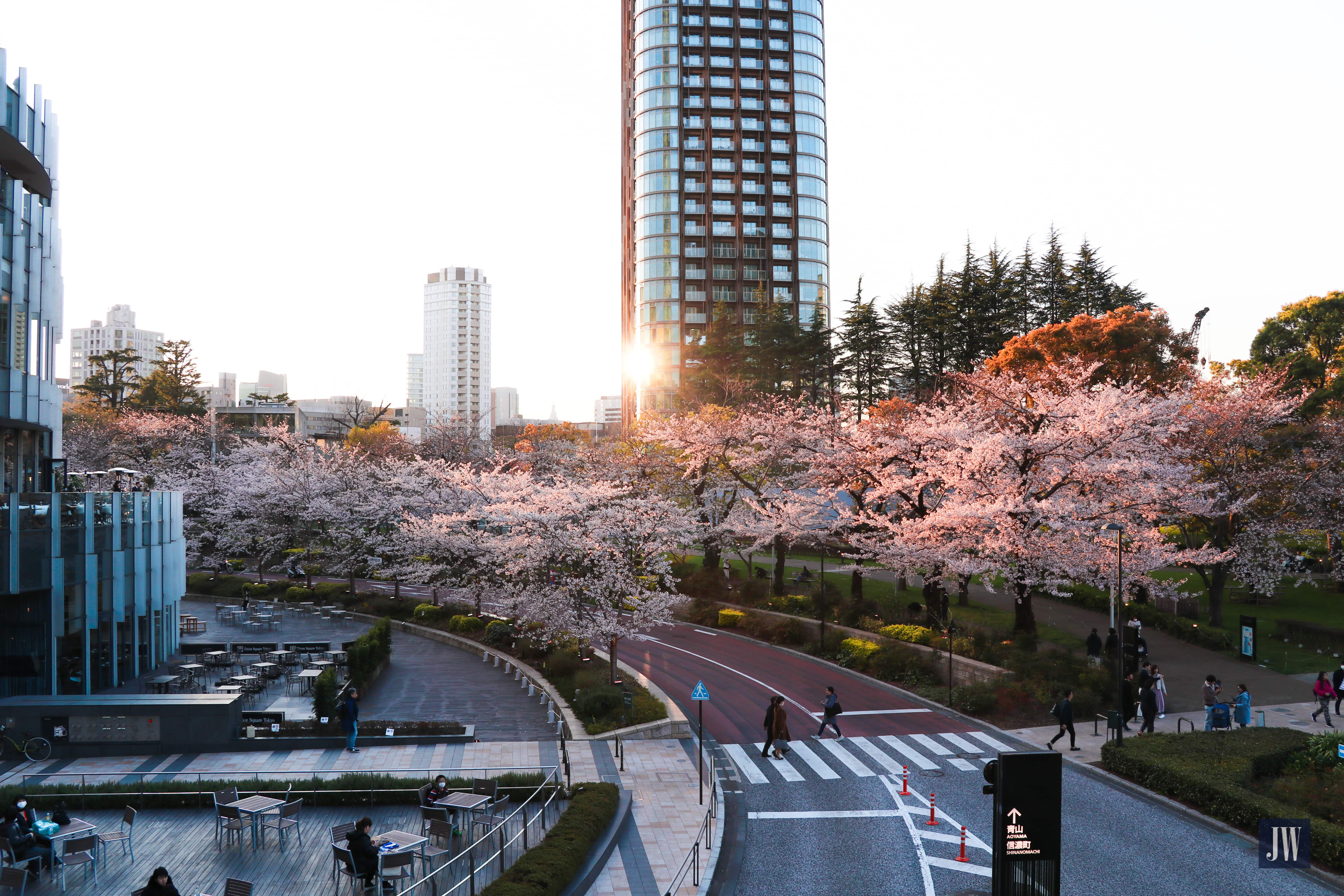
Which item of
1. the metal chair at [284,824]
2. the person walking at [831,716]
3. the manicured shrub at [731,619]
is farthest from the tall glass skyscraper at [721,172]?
the metal chair at [284,824]

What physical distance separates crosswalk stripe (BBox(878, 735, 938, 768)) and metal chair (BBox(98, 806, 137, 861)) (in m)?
17.3

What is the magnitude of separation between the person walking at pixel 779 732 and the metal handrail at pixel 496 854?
6790 millimetres

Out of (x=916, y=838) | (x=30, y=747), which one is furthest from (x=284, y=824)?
(x=916, y=838)

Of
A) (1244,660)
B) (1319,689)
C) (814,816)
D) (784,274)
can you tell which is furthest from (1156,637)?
(784,274)

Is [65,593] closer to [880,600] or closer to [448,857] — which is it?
[448,857]

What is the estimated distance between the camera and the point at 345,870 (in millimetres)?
13539

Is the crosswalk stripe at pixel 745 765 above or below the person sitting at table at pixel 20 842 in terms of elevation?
below

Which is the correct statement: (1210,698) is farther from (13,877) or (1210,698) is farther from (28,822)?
(28,822)

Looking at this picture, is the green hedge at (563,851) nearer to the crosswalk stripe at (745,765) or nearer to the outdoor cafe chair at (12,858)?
the crosswalk stripe at (745,765)

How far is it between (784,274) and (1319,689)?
3177 inches

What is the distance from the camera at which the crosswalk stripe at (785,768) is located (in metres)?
20.8

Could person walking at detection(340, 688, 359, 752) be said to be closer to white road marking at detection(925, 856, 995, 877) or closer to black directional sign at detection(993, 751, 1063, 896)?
white road marking at detection(925, 856, 995, 877)

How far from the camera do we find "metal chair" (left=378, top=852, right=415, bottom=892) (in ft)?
42.6

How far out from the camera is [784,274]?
100750 millimetres
